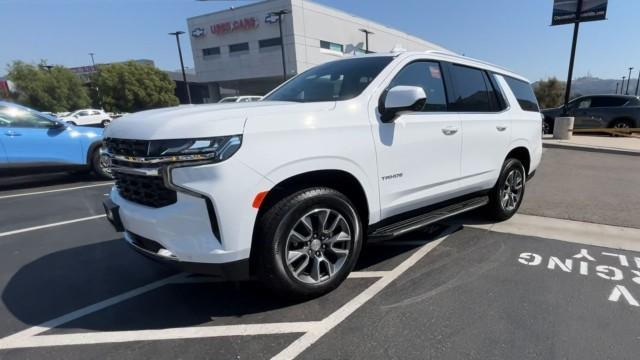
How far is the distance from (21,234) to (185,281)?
277 centimetres

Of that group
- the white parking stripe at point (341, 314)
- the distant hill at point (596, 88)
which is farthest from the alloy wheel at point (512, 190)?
the distant hill at point (596, 88)

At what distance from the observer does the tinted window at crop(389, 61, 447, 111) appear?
3230 mm

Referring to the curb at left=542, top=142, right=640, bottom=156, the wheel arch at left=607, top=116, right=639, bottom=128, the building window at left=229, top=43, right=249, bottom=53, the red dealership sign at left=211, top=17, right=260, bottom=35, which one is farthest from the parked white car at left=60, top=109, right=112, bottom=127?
the wheel arch at left=607, top=116, right=639, bottom=128

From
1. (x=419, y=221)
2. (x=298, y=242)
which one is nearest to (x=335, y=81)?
(x=419, y=221)

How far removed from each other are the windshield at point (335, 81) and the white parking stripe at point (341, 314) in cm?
159

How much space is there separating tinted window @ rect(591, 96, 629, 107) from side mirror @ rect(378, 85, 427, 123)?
16036 millimetres

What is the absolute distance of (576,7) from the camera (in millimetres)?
14625

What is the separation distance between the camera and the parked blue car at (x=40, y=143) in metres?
6.57

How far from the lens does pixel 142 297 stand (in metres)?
2.92

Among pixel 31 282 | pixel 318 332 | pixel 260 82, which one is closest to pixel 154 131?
pixel 318 332

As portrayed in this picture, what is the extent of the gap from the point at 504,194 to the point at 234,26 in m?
48.4

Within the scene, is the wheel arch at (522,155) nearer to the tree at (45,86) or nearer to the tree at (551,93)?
the tree at (551,93)

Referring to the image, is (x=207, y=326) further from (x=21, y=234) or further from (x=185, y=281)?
(x=21, y=234)

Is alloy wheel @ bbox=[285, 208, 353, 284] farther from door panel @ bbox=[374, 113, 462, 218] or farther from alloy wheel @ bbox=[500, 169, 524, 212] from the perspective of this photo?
alloy wheel @ bbox=[500, 169, 524, 212]
